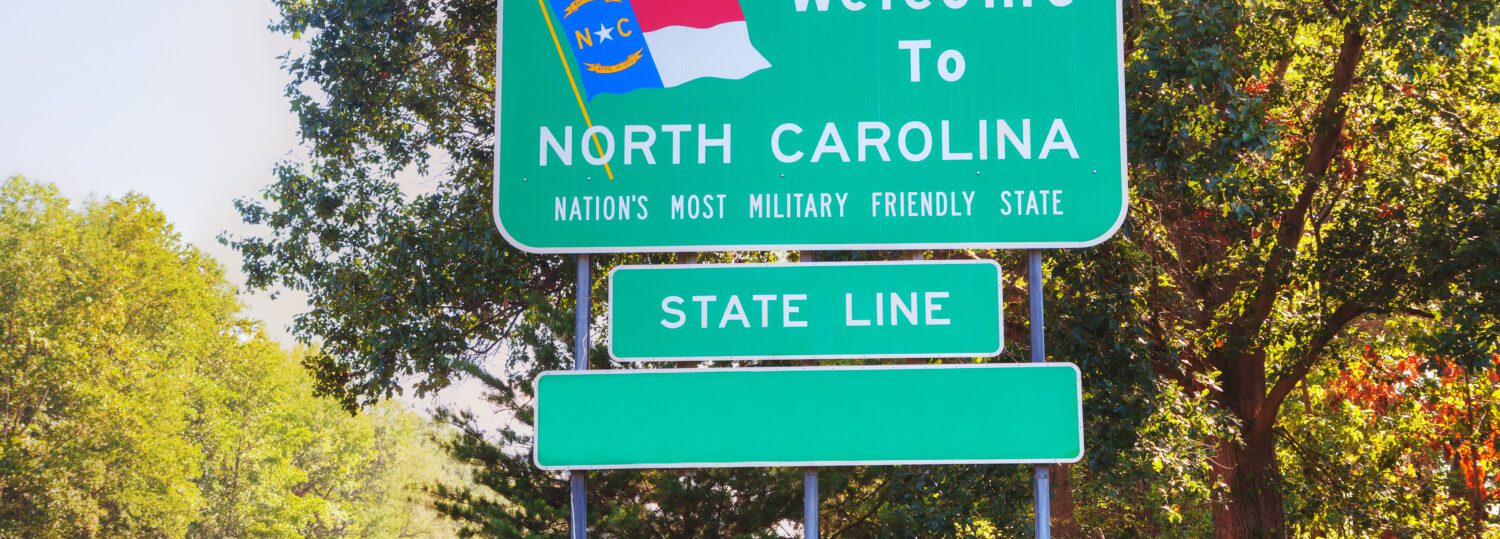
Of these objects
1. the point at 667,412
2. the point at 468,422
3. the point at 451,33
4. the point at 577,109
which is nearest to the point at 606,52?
the point at 577,109

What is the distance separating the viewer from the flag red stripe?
6039 mm

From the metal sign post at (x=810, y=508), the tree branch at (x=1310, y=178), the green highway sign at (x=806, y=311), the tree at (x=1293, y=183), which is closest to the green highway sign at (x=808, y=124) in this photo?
the green highway sign at (x=806, y=311)

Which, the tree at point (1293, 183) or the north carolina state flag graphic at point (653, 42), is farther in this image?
the tree at point (1293, 183)

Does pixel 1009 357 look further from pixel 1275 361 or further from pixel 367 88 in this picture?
pixel 367 88

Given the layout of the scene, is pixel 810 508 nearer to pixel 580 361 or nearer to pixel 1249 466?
pixel 580 361

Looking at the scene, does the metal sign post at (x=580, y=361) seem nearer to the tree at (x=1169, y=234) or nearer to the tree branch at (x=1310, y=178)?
the tree at (x=1169, y=234)

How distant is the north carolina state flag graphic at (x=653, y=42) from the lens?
5.96 metres

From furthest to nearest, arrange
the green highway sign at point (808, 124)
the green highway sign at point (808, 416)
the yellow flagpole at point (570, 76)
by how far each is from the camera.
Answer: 1. the yellow flagpole at point (570, 76)
2. the green highway sign at point (808, 124)
3. the green highway sign at point (808, 416)

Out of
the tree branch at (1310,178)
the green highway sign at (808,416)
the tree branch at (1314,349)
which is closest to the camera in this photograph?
the green highway sign at (808,416)

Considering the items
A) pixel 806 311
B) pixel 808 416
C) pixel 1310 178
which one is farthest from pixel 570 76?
pixel 1310 178

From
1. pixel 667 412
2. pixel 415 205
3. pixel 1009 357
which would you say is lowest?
pixel 667 412

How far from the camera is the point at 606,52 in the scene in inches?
236

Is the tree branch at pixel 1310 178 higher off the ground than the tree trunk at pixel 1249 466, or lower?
higher

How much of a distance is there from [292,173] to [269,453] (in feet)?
97.2
